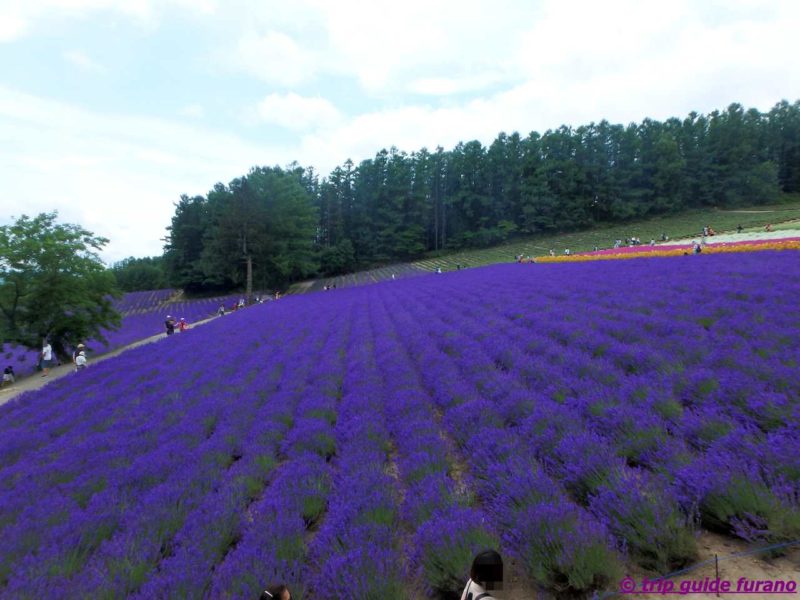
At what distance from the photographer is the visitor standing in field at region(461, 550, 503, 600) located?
2000mm

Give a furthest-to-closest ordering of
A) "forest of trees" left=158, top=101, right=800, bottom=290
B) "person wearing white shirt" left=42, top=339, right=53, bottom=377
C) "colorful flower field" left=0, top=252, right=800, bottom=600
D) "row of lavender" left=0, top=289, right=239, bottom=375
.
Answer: "forest of trees" left=158, top=101, right=800, bottom=290 → "row of lavender" left=0, top=289, right=239, bottom=375 → "person wearing white shirt" left=42, top=339, right=53, bottom=377 → "colorful flower field" left=0, top=252, right=800, bottom=600

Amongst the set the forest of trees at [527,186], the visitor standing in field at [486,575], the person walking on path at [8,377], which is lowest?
the person walking on path at [8,377]

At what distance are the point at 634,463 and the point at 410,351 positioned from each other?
697cm

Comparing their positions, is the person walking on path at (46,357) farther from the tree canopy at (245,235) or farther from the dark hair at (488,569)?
the tree canopy at (245,235)

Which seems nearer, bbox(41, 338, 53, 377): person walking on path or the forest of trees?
bbox(41, 338, 53, 377): person walking on path

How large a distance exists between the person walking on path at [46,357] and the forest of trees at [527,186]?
4214cm

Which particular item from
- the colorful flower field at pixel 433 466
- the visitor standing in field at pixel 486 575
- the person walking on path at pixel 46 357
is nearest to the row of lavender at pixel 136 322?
the person walking on path at pixel 46 357

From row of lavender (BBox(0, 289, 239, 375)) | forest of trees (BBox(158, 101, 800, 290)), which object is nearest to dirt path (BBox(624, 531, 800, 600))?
row of lavender (BBox(0, 289, 239, 375))

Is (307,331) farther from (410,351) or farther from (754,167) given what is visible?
(754,167)

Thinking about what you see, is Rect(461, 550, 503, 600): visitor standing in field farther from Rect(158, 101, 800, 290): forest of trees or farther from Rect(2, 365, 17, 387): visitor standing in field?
Rect(158, 101, 800, 290): forest of trees

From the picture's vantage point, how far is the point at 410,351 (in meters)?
10.6

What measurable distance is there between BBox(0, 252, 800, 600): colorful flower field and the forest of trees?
190 ft

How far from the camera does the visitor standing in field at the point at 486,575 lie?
2000 mm

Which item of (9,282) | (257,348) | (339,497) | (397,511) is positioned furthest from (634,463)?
(9,282)
